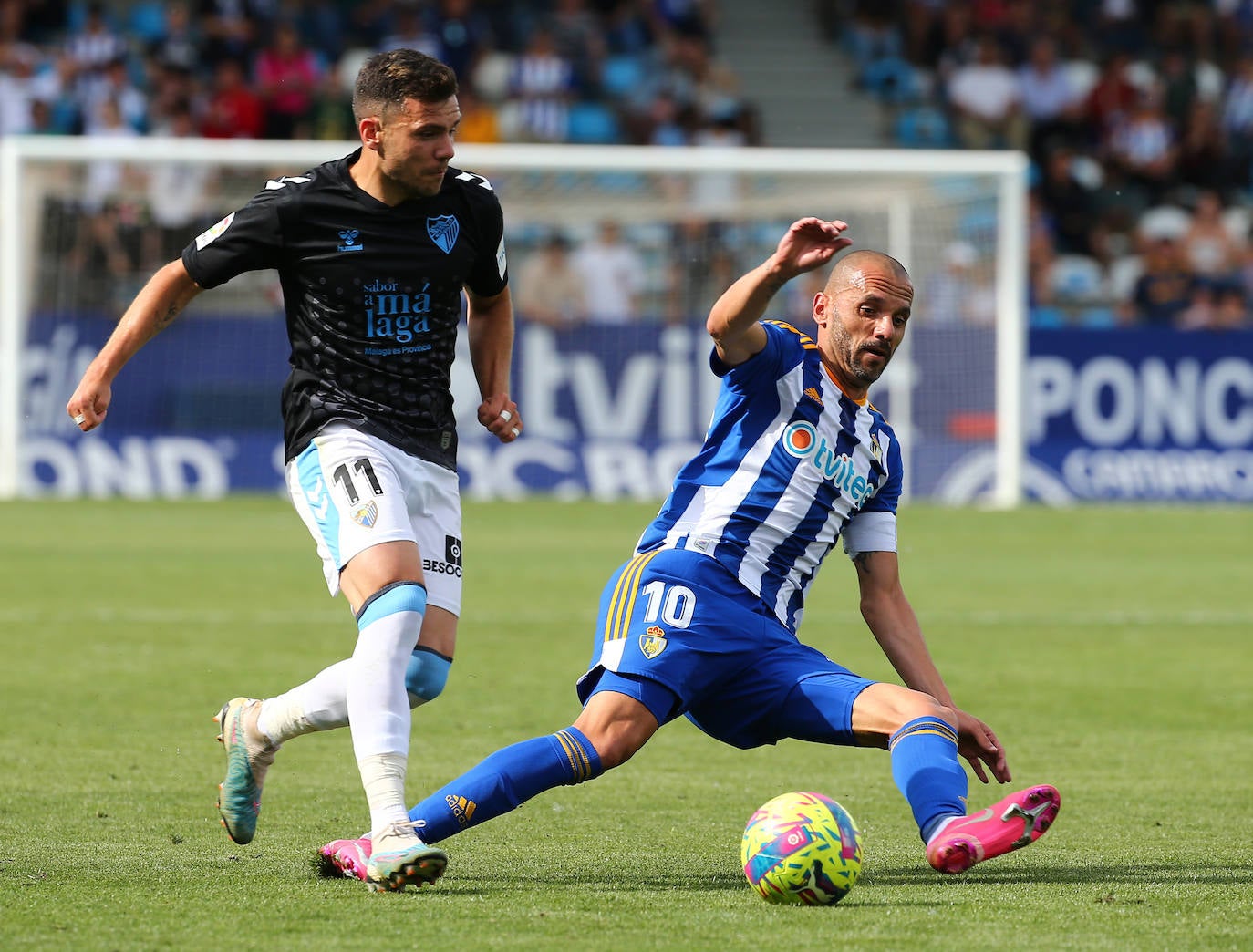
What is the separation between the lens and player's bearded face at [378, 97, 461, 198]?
4.68m

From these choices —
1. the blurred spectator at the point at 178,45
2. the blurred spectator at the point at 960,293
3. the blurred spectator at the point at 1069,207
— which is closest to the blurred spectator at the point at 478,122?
the blurred spectator at the point at 178,45

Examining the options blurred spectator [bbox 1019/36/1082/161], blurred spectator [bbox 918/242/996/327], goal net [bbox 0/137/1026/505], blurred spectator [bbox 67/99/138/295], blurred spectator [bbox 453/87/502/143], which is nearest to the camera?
goal net [bbox 0/137/1026/505]

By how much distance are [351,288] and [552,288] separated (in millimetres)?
13931

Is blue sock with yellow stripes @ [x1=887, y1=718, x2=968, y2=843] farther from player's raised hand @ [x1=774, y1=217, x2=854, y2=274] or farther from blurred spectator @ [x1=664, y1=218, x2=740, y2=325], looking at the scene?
blurred spectator @ [x1=664, y1=218, x2=740, y2=325]

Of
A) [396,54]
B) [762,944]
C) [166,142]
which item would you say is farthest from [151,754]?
[166,142]

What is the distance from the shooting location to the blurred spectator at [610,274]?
18469 millimetres

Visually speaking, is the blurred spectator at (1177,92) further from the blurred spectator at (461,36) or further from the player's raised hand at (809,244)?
the player's raised hand at (809,244)

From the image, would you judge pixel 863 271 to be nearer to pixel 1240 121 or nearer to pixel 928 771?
pixel 928 771

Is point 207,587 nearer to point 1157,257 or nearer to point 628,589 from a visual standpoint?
point 628,589

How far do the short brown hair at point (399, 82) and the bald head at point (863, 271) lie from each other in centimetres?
111

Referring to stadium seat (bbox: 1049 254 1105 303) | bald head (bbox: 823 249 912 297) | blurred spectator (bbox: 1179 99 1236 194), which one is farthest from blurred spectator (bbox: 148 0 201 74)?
bald head (bbox: 823 249 912 297)

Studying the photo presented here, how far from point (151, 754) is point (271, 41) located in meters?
17.3

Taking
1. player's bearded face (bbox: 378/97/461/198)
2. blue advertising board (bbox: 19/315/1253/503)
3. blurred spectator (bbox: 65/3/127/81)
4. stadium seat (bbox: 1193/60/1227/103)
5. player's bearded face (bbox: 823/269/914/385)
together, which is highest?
blurred spectator (bbox: 65/3/127/81)

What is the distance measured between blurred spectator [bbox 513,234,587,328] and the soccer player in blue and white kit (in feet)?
43.8
